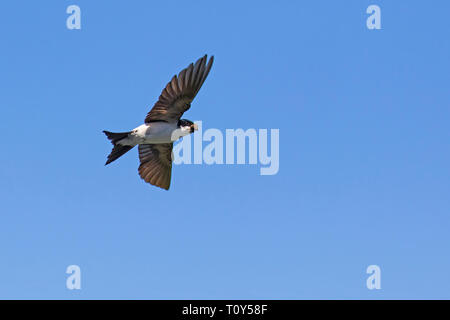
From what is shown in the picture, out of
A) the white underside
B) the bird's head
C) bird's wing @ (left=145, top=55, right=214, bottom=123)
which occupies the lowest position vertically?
the white underside

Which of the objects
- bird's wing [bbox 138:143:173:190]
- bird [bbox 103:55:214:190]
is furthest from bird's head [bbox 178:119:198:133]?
bird's wing [bbox 138:143:173:190]

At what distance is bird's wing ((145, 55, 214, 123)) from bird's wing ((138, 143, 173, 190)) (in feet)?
4.07

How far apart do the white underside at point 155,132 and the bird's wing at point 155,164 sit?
3.55 feet

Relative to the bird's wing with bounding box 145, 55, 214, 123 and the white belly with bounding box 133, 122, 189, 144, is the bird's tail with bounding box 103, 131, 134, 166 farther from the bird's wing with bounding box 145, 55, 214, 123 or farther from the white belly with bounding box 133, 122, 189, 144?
the bird's wing with bounding box 145, 55, 214, 123

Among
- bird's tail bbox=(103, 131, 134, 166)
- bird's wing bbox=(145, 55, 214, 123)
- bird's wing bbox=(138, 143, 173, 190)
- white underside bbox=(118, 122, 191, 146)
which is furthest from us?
bird's wing bbox=(138, 143, 173, 190)

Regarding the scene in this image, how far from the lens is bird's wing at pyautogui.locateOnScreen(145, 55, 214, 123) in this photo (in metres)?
10.3

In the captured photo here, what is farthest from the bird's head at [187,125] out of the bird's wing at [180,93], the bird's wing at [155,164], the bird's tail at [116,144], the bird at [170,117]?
the bird's wing at [155,164]

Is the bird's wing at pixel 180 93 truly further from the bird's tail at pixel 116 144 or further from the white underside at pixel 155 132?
the bird's tail at pixel 116 144

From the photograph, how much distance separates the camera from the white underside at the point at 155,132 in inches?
436
